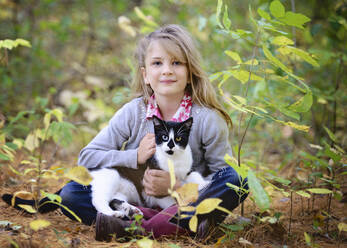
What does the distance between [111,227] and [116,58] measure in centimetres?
395

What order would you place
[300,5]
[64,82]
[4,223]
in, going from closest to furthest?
[4,223] → [300,5] → [64,82]

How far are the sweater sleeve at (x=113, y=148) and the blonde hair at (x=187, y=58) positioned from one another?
0.23m

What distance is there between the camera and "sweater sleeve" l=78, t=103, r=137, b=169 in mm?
1946

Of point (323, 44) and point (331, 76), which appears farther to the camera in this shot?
point (323, 44)

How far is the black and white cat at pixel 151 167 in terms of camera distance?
6.01 ft

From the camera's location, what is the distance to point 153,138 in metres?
1.97

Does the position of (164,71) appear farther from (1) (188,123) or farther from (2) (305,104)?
(2) (305,104)

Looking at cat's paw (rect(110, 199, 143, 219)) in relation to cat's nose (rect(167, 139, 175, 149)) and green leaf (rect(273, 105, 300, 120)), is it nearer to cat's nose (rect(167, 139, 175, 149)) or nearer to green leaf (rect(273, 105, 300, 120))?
cat's nose (rect(167, 139, 175, 149))

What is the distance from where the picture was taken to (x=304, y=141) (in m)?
3.66

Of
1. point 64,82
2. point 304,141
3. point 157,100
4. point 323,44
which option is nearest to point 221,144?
point 157,100

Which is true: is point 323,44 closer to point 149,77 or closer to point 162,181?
point 149,77

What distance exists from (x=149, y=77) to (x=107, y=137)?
1.60ft

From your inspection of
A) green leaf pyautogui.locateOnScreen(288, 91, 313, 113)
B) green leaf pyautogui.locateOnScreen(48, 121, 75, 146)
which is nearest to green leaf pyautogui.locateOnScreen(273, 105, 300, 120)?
green leaf pyautogui.locateOnScreen(288, 91, 313, 113)

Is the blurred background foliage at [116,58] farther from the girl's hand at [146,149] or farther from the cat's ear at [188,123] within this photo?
the girl's hand at [146,149]
